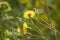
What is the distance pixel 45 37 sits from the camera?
1068 millimetres

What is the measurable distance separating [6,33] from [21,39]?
0.24 feet

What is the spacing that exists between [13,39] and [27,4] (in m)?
1.32

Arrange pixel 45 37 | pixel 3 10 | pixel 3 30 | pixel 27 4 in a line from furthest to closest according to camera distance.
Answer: pixel 27 4 < pixel 3 10 < pixel 3 30 < pixel 45 37

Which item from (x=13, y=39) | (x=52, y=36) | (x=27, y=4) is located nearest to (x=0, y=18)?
(x=13, y=39)

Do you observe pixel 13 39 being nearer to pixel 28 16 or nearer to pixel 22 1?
pixel 28 16

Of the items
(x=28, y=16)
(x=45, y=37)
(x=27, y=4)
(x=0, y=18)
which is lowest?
(x=45, y=37)

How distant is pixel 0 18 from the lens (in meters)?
1.43

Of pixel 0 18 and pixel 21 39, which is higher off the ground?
pixel 0 18

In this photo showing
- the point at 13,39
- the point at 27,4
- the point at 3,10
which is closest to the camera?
the point at 13,39

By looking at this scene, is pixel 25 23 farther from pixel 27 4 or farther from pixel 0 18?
pixel 27 4

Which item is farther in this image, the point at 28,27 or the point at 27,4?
the point at 27,4

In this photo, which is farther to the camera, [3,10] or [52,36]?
[3,10]

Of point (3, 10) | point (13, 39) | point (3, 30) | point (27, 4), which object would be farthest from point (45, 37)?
point (27, 4)

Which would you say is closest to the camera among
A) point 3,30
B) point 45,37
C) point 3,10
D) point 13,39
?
point 45,37
